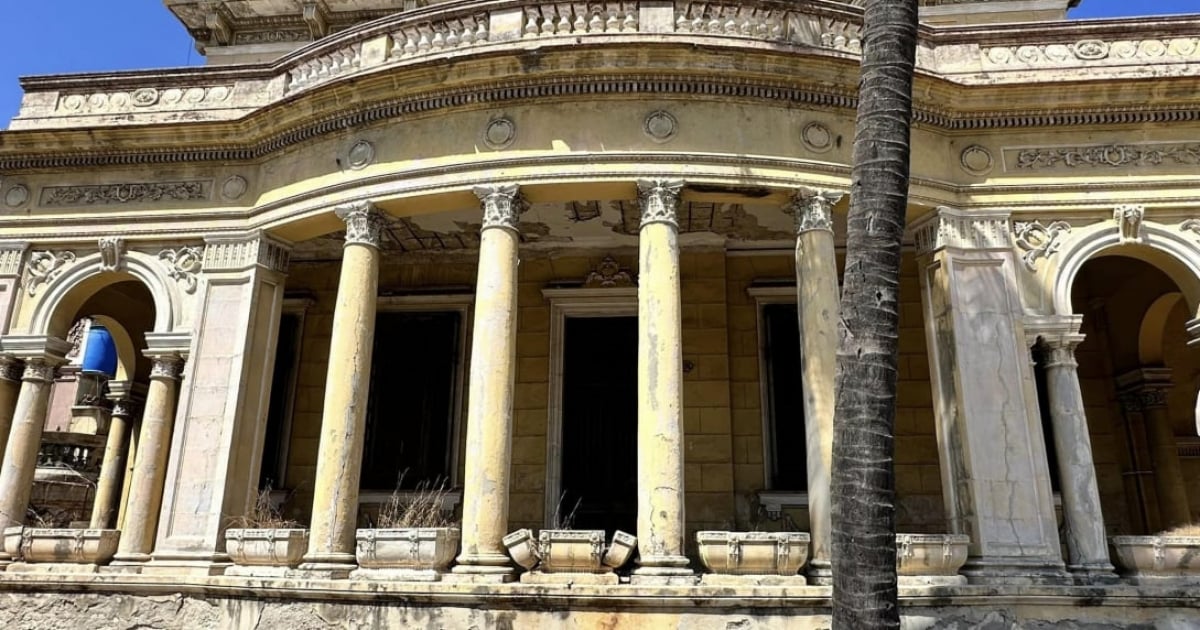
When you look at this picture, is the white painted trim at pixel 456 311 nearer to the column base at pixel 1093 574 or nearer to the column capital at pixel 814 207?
the column capital at pixel 814 207

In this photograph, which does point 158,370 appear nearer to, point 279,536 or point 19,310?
point 19,310

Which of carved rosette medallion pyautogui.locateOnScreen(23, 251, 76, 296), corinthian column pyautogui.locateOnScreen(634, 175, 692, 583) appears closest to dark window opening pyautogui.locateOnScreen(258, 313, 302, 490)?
carved rosette medallion pyautogui.locateOnScreen(23, 251, 76, 296)

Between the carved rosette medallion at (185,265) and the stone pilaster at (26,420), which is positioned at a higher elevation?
the carved rosette medallion at (185,265)

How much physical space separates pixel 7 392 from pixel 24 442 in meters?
0.97

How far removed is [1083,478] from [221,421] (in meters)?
11.4

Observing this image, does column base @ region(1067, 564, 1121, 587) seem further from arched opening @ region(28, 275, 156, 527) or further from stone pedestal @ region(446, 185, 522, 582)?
arched opening @ region(28, 275, 156, 527)

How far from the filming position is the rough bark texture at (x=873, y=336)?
5344mm

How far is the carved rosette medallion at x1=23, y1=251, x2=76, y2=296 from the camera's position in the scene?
41.9ft

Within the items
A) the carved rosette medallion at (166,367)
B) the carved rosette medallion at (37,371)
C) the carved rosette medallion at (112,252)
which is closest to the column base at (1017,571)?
the carved rosette medallion at (166,367)

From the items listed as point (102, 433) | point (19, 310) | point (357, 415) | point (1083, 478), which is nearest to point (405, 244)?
point (357, 415)

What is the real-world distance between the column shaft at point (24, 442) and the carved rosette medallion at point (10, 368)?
16 cm

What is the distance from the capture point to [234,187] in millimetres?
12539

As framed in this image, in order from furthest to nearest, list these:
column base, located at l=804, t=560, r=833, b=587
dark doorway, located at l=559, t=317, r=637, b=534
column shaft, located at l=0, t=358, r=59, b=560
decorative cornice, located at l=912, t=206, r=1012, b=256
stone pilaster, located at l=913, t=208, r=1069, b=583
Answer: dark doorway, located at l=559, t=317, r=637, b=534
column shaft, located at l=0, t=358, r=59, b=560
decorative cornice, located at l=912, t=206, r=1012, b=256
stone pilaster, located at l=913, t=208, r=1069, b=583
column base, located at l=804, t=560, r=833, b=587

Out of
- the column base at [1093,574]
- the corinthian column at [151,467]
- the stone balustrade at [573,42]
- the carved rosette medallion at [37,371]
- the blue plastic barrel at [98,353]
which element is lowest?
the column base at [1093,574]
